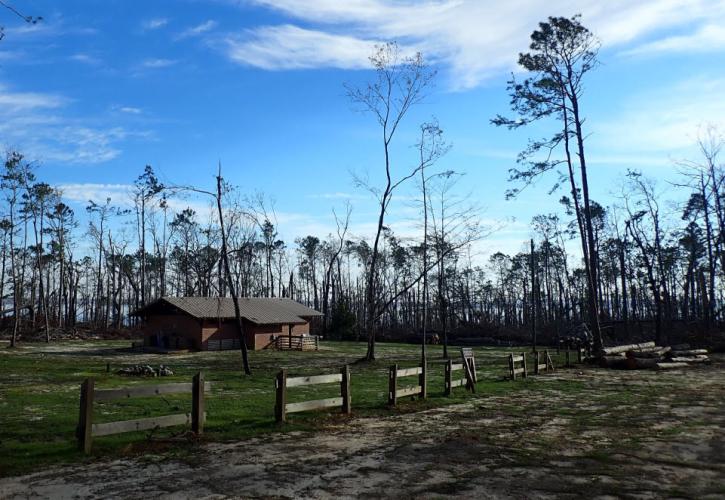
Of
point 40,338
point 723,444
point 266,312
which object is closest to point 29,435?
point 723,444

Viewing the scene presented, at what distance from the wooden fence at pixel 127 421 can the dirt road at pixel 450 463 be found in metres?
0.69

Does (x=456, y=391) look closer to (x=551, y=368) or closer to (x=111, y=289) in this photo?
(x=551, y=368)

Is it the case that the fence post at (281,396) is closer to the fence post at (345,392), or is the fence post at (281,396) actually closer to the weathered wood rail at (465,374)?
the fence post at (345,392)

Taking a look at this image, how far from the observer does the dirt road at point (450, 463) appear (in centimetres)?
635

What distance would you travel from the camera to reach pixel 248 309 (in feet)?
150

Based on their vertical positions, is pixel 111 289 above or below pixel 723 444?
above

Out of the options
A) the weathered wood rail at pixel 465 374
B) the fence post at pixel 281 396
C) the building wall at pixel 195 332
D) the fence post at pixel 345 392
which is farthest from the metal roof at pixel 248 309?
the fence post at pixel 281 396

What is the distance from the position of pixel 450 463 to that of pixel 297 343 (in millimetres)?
36261

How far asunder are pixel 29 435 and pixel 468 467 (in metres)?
7.67

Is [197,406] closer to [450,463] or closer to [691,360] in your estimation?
[450,463]

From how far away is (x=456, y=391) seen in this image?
16609mm

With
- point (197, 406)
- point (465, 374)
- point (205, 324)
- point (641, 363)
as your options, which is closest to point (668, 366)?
point (641, 363)

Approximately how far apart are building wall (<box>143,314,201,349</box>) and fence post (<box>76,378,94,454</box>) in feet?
111

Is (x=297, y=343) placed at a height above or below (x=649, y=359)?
below
